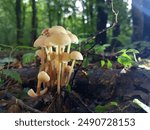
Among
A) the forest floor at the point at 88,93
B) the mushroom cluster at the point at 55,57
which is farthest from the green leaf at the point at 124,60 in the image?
the mushroom cluster at the point at 55,57

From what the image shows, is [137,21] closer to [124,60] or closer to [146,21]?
[146,21]

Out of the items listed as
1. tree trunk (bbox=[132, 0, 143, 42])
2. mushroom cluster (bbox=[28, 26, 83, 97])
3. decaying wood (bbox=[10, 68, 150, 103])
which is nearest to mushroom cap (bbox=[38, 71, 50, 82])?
mushroom cluster (bbox=[28, 26, 83, 97])

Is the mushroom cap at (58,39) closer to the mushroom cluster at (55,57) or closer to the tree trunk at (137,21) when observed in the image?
the mushroom cluster at (55,57)

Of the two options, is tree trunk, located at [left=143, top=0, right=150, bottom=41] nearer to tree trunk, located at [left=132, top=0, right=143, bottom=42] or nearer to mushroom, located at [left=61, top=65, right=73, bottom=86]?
tree trunk, located at [left=132, top=0, right=143, bottom=42]

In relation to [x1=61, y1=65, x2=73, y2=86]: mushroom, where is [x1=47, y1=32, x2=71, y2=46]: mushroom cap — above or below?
above

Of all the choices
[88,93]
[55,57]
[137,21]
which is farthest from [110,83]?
[137,21]

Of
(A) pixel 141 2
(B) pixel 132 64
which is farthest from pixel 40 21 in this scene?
(B) pixel 132 64

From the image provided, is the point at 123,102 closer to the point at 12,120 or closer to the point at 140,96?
the point at 140,96
